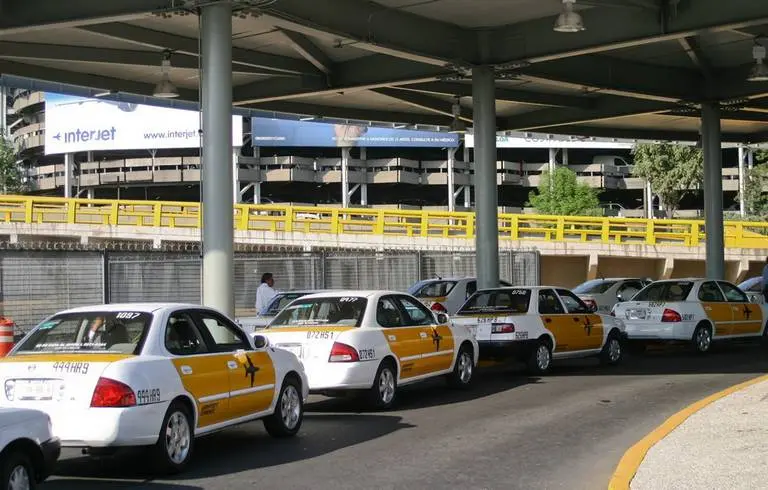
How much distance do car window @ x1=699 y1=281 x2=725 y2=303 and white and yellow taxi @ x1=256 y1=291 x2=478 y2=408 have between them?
8174 millimetres

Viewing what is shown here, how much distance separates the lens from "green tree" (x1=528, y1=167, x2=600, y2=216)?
82438mm

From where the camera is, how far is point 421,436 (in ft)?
37.7

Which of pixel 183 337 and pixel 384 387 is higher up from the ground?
pixel 183 337

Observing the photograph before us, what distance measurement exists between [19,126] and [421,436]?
105 m

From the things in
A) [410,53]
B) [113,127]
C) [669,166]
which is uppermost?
[113,127]

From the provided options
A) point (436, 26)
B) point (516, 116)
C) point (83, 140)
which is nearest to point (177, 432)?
point (436, 26)

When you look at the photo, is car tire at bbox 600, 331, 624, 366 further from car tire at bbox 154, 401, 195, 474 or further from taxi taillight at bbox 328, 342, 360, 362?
car tire at bbox 154, 401, 195, 474

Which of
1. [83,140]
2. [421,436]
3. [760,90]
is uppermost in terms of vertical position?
[83,140]

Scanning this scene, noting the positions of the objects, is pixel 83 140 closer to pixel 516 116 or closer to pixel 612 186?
pixel 612 186

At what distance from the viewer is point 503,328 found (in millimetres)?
17469

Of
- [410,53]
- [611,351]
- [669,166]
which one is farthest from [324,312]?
[669,166]

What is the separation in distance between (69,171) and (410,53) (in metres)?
82.1

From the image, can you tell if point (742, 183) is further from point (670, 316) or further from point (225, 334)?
point (225, 334)

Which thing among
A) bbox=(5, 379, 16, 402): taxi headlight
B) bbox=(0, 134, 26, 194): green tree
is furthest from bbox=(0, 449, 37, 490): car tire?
bbox=(0, 134, 26, 194): green tree
